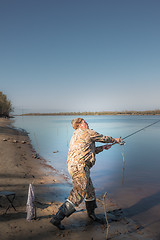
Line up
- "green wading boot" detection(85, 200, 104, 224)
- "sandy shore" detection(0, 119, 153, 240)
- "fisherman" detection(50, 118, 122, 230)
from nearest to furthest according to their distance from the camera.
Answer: "sandy shore" detection(0, 119, 153, 240)
"fisherman" detection(50, 118, 122, 230)
"green wading boot" detection(85, 200, 104, 224)

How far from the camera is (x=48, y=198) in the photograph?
5441mm

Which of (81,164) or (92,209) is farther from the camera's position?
(92,209)

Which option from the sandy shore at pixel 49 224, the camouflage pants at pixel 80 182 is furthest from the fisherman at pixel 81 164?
the sandy shore at pixel 49 224

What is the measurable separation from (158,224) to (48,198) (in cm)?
296

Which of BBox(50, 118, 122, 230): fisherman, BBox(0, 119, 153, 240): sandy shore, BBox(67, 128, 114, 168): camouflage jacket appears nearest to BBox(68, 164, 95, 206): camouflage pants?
BBox(50, 118, 122, 230): fisherman

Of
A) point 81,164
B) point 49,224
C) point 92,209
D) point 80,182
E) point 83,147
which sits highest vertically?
point 83,147

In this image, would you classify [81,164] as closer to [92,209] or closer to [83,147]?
[83,147]

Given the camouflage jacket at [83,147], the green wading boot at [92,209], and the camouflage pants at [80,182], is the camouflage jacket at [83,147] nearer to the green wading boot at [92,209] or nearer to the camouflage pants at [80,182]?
the camouflage pants at [80,182]

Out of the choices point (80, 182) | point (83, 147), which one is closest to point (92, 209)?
point (80, 182)

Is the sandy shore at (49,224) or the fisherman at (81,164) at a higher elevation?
the fisherman at (81,164)

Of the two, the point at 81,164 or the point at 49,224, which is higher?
the point at 81,164

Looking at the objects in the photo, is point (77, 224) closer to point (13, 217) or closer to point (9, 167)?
point (13, 217)

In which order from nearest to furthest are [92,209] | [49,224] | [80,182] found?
[80,182] → [49,224] → [92,209]

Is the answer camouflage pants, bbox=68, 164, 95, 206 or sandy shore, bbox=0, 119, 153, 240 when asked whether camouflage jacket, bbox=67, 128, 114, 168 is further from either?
sandy shore, bbox=0, 119, 153, 240
